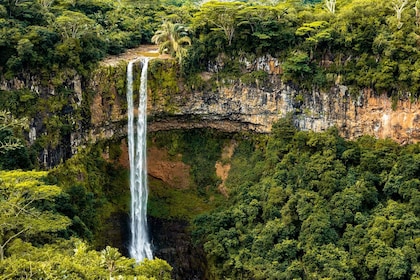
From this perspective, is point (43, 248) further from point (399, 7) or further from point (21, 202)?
point (399, 7)

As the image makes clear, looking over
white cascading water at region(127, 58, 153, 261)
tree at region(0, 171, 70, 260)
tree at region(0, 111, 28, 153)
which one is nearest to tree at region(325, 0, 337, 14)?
white cascading water at region(127, 58, 153, 261)

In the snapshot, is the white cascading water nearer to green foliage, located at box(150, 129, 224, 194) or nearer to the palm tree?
the palm tree

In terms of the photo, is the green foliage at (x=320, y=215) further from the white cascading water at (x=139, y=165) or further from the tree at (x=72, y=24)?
the tree at (x=72, y=24)

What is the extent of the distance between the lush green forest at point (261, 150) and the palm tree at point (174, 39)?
0.20 ft

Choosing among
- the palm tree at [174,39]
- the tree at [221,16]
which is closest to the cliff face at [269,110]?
the palm tree at [174,39]

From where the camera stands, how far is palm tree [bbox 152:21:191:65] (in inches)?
954

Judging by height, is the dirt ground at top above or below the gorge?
above

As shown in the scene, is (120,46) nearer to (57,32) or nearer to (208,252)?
(57,32)

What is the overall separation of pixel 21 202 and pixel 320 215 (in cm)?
1109

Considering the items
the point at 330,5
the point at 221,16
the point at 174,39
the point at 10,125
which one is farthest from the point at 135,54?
the point at 10,125

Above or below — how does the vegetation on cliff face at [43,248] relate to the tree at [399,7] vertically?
below

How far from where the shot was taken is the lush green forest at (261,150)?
18500mm

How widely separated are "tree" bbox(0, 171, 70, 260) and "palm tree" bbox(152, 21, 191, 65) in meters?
11.5

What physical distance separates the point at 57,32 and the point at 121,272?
13564 mm
